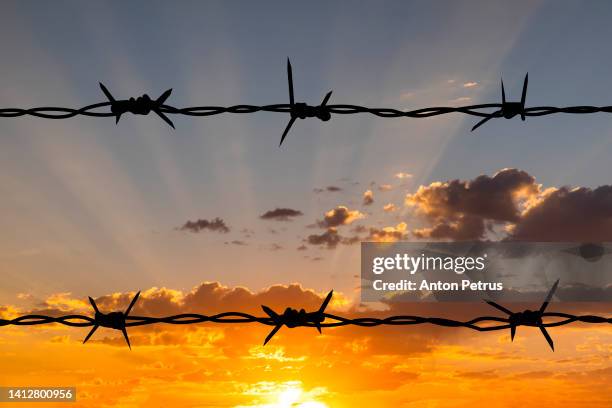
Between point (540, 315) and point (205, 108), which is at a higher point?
point (205, 108)

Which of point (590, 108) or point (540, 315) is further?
point (590, 108)

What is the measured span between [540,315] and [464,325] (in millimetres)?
504

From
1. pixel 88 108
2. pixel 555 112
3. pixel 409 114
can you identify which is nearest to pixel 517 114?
pixel 555 112

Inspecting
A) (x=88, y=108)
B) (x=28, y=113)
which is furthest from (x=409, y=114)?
(x=28, y=113)

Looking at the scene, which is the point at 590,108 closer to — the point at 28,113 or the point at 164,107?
the point at 164,107

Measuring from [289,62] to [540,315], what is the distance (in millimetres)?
2276

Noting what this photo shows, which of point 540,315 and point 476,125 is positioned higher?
point 476,125

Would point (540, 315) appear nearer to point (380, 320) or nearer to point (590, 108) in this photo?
point (380, 320)

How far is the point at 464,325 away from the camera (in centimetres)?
455

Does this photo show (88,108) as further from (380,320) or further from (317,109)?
(380,320)

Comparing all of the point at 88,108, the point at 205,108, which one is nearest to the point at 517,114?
the point at 205,108

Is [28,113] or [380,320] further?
[28,113]

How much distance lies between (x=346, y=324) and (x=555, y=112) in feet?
6.70

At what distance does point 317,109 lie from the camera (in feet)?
15.8
